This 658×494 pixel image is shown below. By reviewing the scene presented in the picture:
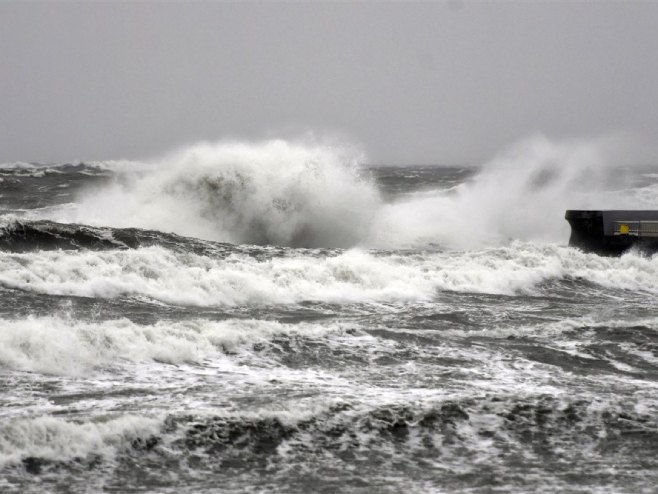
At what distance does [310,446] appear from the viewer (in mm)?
7059

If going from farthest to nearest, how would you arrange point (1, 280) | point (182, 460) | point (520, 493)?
point (1, 280), point (182, 460), point (520, 493)

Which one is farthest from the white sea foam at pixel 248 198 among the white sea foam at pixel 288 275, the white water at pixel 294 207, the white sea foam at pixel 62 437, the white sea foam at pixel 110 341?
the white sea foam at pixel 62 437

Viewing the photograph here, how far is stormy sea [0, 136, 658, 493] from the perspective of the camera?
661cm

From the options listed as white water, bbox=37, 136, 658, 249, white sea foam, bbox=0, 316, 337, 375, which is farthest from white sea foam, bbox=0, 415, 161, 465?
white water, bbox=37, 136, 658, 249

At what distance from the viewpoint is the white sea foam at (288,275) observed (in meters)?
13.3

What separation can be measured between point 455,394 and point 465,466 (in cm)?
163

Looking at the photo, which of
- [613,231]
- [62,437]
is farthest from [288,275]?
[613,231]

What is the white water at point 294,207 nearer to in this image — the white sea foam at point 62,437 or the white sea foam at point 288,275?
the white sea foam at point 288,275

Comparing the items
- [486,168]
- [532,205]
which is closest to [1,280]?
[532,205]

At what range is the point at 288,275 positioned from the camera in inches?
586

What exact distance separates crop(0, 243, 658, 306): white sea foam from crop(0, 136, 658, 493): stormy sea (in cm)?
5

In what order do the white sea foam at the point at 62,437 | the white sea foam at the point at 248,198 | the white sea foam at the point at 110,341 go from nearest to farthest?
the white sea foam at the point at 62,437 → the white sea foam at the point at 110,341 → the white sea foam at the point at 248,198

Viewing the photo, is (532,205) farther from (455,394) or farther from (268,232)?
(455,394)

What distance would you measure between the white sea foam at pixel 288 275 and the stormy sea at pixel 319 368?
0.16ft
